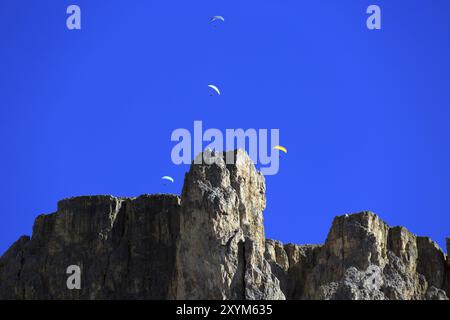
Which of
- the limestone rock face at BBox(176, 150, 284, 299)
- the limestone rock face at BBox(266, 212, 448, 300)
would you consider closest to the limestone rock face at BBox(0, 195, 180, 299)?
the limestone rock face at BBox(176, 150, 284, 299)

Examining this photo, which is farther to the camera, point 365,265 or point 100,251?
point 100,251

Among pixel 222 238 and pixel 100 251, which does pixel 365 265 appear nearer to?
pixel 222 238

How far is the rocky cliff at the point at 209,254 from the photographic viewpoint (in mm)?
143125

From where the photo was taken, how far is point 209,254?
144 meters

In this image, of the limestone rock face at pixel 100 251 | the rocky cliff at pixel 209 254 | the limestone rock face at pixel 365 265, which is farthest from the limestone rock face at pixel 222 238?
the limestone rock face at pixel 100 251

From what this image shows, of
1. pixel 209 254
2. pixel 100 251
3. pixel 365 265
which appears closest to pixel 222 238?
pixel 209 254

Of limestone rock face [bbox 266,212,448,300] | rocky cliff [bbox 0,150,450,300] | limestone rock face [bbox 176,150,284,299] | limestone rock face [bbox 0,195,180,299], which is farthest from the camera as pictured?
limestone rock face [bbox 0,195,180,299]

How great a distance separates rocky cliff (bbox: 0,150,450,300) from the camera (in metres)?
143

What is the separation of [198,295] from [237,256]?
3.30 m

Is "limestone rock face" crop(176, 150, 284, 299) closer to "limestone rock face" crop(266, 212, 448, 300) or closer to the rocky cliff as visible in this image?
the rocky cliff
